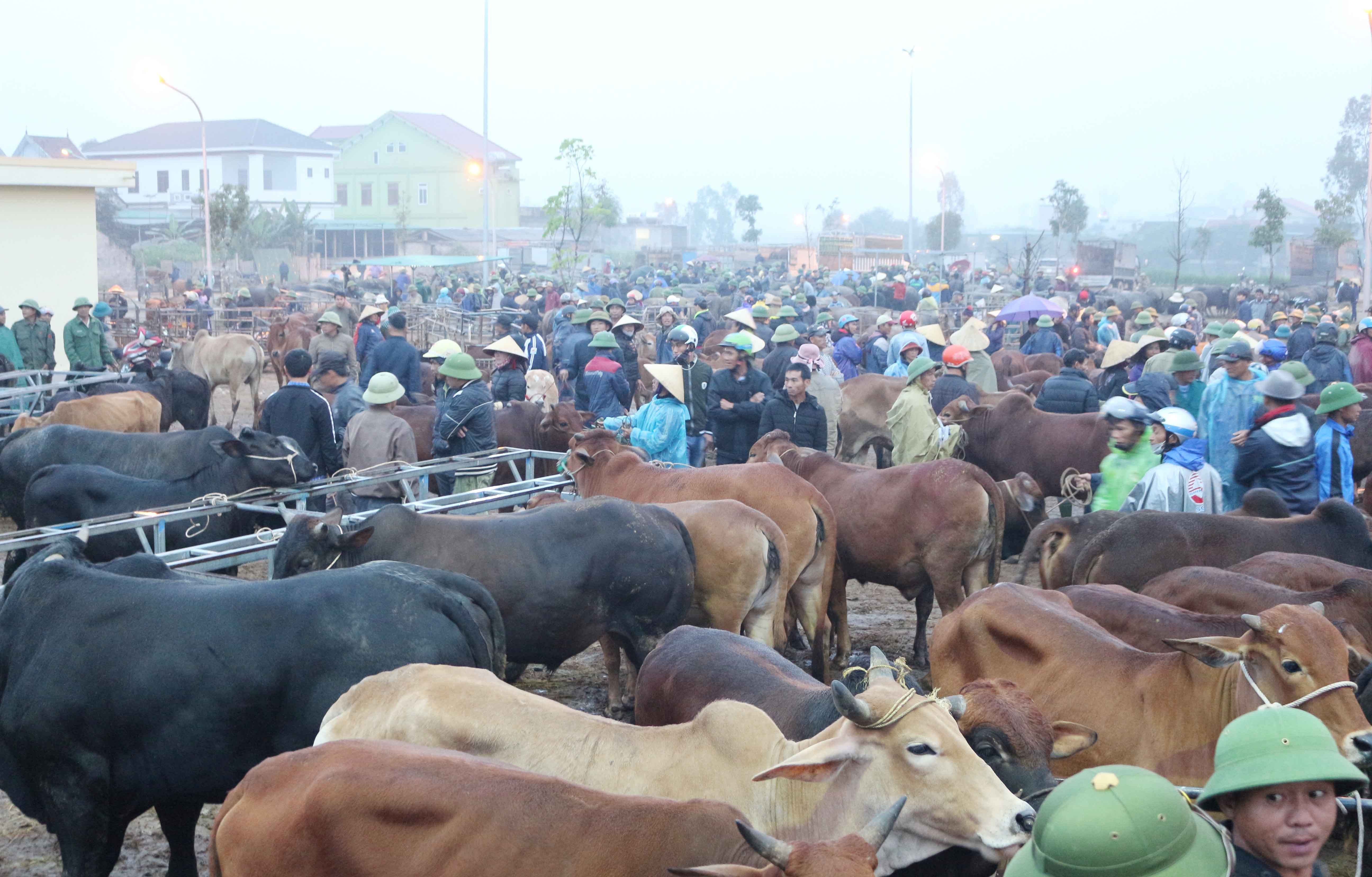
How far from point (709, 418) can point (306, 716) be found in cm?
621

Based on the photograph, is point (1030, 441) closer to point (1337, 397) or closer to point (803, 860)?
point (1337, 397)

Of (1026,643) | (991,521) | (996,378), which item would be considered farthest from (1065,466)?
(1026,643)

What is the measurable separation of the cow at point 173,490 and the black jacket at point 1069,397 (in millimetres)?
7043

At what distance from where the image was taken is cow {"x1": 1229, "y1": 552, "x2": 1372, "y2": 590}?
6.12 meters

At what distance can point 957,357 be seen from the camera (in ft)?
37.9

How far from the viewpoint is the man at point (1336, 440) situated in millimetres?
7910

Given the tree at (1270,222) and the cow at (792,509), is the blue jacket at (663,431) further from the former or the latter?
the tree at (1270,222)

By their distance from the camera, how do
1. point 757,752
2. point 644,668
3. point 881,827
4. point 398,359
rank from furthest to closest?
point 398,359 → point 644,668 → point 757,752 → point 881,827

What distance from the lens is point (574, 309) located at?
19000mm

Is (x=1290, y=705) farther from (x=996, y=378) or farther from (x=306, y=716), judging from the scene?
(x=996, y=378)

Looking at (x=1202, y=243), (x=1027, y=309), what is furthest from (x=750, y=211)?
(x=1027, y=309)

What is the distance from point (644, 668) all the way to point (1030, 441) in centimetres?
→ 668

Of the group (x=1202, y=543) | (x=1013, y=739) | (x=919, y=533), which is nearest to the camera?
(x=1013, y=739)

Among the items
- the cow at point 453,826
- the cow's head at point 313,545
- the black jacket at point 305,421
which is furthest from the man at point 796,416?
the cow at point 453,826
